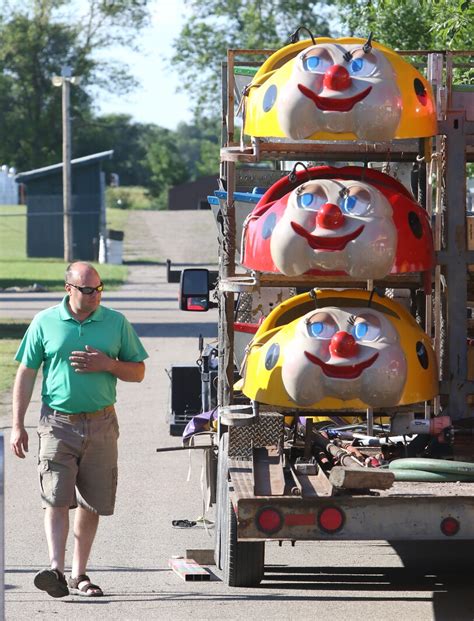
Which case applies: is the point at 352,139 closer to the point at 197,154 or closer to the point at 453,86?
the point at 453,86

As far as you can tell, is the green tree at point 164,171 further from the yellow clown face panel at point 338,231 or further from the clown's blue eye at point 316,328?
the clown's blue eye at point 316,328

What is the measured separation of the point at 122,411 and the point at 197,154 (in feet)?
556

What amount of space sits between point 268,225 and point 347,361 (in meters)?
0.95

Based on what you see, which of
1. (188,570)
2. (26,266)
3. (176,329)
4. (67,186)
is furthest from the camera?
(67,186)

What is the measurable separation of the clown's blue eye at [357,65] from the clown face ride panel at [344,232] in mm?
568

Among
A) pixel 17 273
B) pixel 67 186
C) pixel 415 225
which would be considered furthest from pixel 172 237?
pixel 415 225

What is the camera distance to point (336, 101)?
23.8ft

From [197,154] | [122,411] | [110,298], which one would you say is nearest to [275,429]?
[122,411]

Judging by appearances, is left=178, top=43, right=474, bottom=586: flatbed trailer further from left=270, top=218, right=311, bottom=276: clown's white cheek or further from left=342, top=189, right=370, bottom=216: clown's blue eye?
left=342, top=189, right=370, bottom=216: clown's blue eye

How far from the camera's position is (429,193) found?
8.91 meters

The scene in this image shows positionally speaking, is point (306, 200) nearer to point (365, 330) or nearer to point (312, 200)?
point (312, 200)

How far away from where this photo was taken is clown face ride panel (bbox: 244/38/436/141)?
23.8 feet

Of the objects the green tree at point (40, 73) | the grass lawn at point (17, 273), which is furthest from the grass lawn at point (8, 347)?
the green tree at point (40, 73)

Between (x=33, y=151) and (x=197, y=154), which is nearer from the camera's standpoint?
(x=33, y=151)
